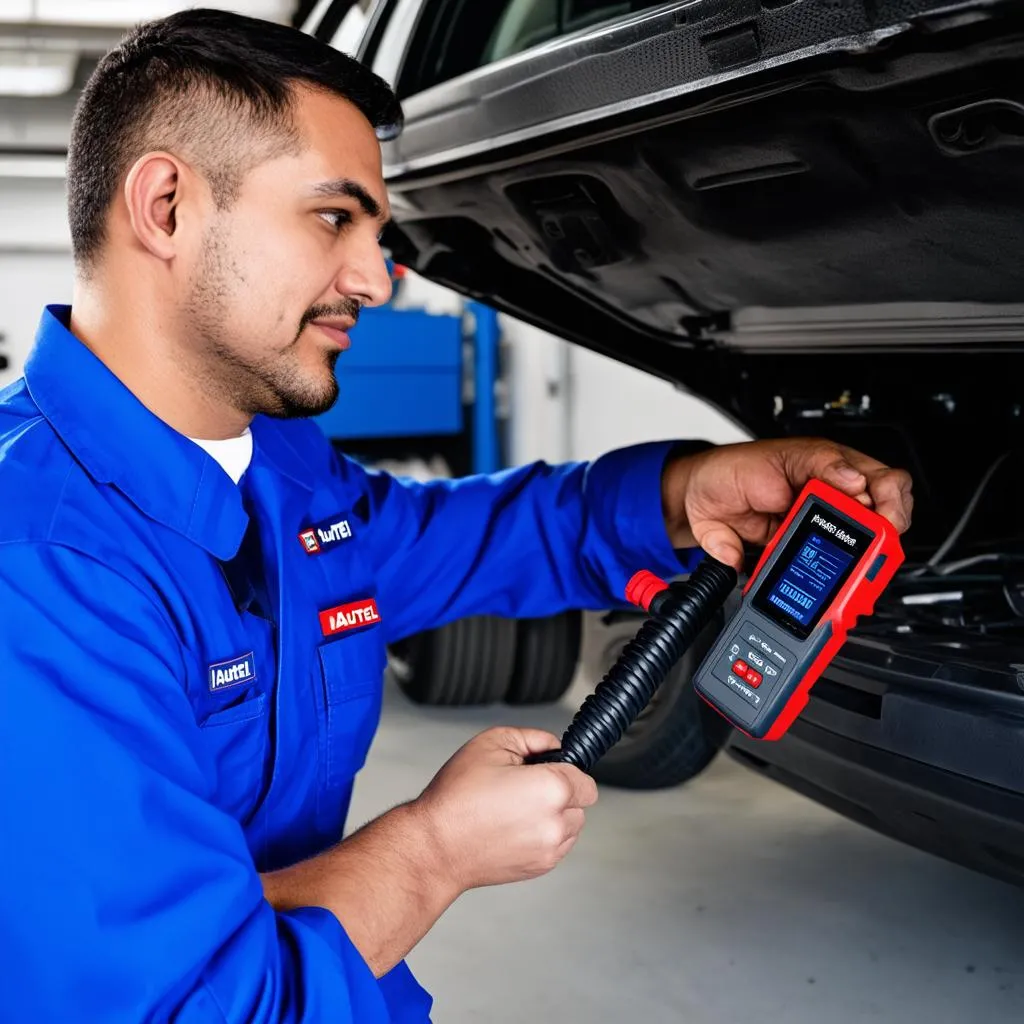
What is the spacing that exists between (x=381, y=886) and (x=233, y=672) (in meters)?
0.22

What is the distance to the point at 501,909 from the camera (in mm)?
1680

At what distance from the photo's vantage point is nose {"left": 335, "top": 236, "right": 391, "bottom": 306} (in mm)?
1021

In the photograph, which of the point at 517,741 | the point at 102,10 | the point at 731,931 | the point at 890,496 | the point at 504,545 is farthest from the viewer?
the point at 102,10

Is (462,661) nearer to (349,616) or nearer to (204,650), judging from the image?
(349,616)

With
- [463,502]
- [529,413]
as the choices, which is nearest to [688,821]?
[463,502]

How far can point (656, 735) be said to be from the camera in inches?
78.2

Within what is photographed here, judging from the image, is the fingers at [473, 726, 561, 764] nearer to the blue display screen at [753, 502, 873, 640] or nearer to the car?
the blue display screen at [753, 502, 873, 640]

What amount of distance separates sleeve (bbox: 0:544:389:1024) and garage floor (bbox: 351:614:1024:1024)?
70cm

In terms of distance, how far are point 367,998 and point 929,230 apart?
2.68 feet

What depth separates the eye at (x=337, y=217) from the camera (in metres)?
1.00

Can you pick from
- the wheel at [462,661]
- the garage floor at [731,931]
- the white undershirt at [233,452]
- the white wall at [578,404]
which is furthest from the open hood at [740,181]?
the white wall at [578,404]

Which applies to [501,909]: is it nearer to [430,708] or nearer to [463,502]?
[463,502]

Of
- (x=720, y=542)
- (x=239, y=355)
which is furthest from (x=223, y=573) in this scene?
(x=720, y=542)

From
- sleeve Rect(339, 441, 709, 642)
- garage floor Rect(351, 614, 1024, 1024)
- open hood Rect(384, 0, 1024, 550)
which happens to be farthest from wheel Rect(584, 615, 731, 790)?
sleeve Rect(339, 441, 709, 642)
